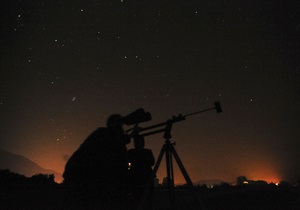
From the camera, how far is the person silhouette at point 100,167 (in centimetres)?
351

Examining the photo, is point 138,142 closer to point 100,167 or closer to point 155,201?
point 100,167

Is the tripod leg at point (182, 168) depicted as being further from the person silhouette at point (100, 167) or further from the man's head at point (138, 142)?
the person silhouette at point (100, 167)

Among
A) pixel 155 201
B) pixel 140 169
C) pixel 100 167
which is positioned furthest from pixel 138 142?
pixel 155 201

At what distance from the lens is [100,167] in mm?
3551

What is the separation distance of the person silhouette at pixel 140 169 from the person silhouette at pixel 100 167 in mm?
263

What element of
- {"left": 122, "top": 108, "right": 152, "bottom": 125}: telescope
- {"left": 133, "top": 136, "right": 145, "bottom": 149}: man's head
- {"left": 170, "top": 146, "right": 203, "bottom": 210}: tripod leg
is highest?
{"left": 122, "top": 108, "right": 152, "bottom": 125}: telescope

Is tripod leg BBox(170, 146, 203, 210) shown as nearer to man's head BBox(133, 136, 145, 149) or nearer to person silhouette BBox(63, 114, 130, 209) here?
man's head BBox(133, 136, 145, 149)

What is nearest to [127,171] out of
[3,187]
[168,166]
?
[168,166]

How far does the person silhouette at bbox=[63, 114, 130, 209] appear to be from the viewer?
11.5 ft

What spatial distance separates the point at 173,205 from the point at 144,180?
572 mm

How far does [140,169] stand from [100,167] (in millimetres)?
733

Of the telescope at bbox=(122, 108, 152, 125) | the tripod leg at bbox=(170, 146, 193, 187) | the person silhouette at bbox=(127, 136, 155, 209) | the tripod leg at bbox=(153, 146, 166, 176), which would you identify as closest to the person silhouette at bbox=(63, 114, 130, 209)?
the telescope at bbox=(122, 108, 152, 125)

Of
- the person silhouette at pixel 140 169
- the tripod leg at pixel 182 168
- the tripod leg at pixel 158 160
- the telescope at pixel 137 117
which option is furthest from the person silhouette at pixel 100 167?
the tripod leg at pixel 182 168

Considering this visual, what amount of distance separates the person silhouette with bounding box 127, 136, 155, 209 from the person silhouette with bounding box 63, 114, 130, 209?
0.26 meters
